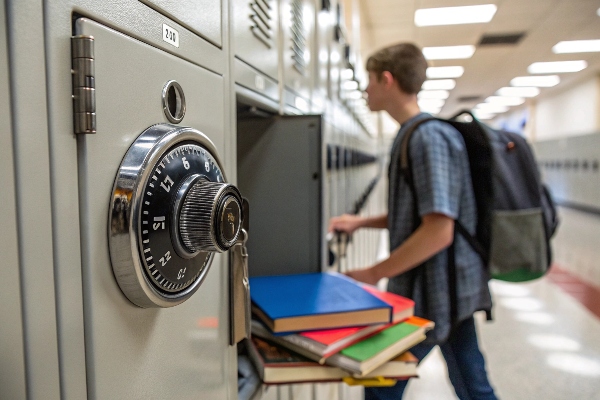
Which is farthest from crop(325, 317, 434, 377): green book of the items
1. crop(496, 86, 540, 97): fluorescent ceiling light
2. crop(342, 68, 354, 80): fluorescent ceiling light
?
crop(496, 86, 540, 97): fluorescent ceiling light

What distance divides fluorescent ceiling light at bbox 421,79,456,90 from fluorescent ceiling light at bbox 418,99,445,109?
1.93 metres

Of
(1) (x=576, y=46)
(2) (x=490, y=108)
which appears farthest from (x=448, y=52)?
(2) (x=490, y=108)

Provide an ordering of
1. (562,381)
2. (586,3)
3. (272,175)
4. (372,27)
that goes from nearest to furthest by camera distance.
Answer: (272,175)
(562,381)
(586,3)
(372,27)

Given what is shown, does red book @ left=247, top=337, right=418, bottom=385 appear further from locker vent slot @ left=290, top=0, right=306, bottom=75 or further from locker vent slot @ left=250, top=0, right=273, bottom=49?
locker vent slot @ left=290, top=0, right=306, bottom=75

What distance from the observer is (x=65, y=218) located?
0.32m

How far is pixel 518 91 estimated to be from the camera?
1269 centimetres

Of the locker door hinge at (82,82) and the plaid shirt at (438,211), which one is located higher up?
the locker door hinge at (82,82)

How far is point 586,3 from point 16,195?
681 cm

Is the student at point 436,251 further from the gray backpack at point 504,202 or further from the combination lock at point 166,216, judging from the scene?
the combination lock at point 166,216

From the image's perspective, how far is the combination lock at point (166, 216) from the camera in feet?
1.21

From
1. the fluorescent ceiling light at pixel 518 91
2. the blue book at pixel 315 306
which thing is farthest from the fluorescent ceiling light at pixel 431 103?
the blue book at pixel 315 306

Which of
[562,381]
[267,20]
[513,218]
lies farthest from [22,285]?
[562,381]

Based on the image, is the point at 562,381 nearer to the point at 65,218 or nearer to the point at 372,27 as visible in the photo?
the point at 65,218

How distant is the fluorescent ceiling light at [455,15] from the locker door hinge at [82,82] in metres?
6.12
